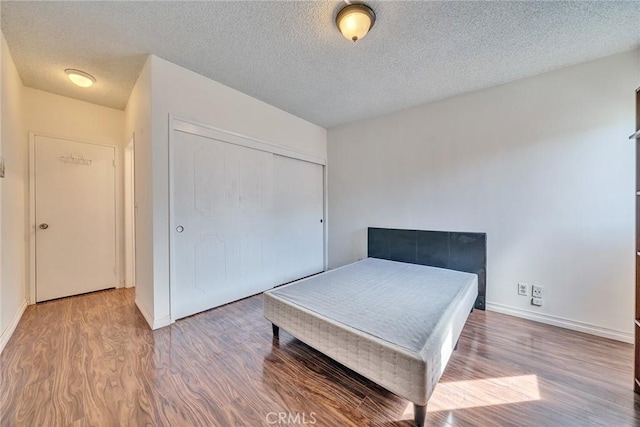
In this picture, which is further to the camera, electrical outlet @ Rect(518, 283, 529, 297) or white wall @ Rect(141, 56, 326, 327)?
electrical outlet @ Rect(518, 283, 529, 297)

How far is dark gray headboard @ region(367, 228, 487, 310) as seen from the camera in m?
2.78

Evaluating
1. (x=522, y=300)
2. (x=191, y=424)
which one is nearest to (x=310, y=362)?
(x=191, y=424)

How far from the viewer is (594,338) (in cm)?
215

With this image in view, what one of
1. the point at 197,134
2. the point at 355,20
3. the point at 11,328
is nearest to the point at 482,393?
the point at 355,20

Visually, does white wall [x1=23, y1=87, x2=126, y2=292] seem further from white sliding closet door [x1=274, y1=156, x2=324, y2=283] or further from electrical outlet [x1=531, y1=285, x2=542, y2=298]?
electrical outlet [x1=531, y1=285, x2=542, y2=298]

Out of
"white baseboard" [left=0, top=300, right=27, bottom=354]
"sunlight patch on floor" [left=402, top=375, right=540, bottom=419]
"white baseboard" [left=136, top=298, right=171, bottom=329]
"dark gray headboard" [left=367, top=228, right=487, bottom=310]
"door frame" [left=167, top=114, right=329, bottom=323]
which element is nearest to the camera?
"sunlight patch on floor" [left=402, top=375, right=540, bottom=419]

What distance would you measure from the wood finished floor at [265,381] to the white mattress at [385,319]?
0.74 ft

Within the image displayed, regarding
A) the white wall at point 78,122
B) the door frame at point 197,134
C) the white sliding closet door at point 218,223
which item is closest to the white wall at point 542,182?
the door frame at point 197,134

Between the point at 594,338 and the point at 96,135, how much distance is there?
591 cm

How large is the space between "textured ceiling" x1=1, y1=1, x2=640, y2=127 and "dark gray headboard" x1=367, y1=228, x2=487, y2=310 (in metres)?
1.74

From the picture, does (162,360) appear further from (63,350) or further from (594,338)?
(594,338)

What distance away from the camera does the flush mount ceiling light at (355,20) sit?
165cm

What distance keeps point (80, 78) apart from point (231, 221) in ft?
6.96

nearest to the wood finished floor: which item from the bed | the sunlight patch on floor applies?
the sunlight patch on floor
